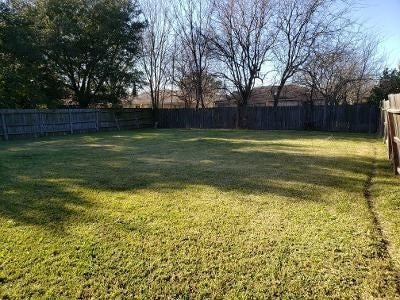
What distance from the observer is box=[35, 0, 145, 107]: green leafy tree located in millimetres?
15438

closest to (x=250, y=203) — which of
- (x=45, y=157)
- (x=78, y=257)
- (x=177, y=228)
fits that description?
(x=177, y=228)

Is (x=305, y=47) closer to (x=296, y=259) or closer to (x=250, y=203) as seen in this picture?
(x=250, y=203)

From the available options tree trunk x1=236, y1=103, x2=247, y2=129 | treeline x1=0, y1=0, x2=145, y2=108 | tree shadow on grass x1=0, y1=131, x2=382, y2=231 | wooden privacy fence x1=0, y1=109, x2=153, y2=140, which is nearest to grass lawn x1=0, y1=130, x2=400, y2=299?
tree shadow on grass x1=0, y1=131, x2=382, y2=231

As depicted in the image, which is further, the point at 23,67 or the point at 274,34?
the point at 274,34

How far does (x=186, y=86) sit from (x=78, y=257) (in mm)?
21004

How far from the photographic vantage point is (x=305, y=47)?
16438 millimetres

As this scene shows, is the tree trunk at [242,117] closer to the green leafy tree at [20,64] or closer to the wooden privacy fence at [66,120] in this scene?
the wooden privacy fence at [66,120]

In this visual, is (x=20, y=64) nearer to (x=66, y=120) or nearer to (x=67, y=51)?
(x=67, y=51)

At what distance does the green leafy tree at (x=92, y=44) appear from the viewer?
15438 mm

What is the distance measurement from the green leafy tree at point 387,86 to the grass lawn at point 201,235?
11.0m

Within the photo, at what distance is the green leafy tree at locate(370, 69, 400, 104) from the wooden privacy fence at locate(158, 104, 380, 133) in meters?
0.92

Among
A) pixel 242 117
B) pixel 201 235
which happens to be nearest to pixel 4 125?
pixel 242 117

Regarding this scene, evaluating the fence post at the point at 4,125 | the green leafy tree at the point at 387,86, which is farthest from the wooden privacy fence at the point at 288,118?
the fence post at the point at 4,125

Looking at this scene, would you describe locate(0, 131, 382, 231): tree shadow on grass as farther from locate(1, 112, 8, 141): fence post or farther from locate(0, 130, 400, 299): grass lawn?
locate(1, 112, 8, 141): fence post
